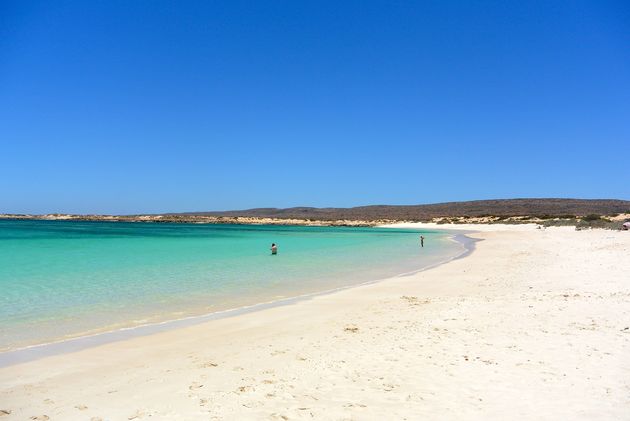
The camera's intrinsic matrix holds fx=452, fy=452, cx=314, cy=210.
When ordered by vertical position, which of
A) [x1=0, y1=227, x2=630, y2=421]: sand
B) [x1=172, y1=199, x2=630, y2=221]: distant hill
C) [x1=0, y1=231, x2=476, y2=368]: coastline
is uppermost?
[x1=172, y1=199, x2=630, y2=221]: distant hill

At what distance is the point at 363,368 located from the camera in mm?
5457

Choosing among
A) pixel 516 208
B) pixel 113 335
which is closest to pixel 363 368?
pixel 113 335

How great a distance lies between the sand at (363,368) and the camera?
428cm

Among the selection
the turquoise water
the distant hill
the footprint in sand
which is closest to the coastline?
the turquoise water

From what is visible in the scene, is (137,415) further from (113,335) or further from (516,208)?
(516,208)

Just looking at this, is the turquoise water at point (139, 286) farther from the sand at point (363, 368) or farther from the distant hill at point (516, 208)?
the distant hill at point (516, 208)

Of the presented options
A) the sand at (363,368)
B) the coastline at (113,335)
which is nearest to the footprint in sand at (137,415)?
the sand at (363,368)

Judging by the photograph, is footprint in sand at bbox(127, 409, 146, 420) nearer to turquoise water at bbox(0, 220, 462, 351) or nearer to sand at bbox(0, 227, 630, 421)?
sand at bbox(0, 227, 630, 421)

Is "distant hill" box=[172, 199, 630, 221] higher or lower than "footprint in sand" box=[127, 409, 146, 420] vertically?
higher

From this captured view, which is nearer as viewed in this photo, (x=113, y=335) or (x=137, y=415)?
(x=137, y=415)

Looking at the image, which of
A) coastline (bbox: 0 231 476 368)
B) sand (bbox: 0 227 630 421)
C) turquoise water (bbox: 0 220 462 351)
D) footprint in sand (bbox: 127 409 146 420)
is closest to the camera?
footprint in sand (bbox: 127 409 146 420)

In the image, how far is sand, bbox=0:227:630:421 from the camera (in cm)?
428

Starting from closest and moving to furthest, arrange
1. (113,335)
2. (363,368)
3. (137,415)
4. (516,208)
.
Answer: (137,415) → (363,368) → (113,335) → (516,208)

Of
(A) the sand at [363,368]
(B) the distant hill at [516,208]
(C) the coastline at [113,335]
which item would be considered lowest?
(C) the coastline at [113,335]
